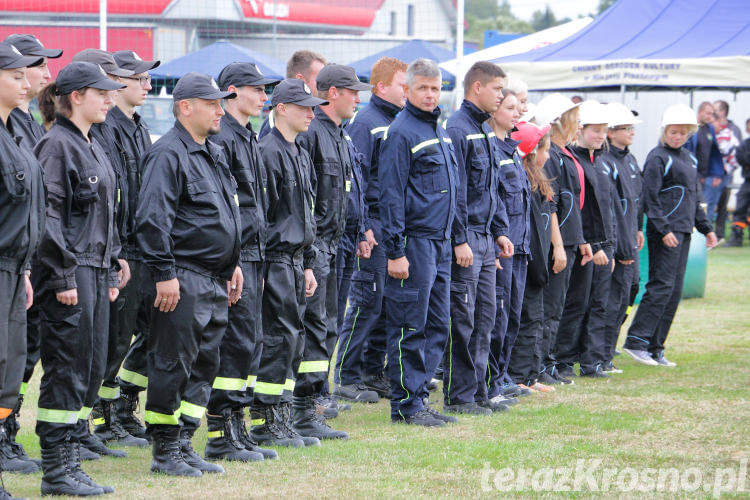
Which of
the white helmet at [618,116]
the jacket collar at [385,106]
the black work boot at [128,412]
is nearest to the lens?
the black work boot at [128,412]

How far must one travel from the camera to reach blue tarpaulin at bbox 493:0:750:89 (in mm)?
16797

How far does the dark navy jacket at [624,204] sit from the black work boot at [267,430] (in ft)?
15.5

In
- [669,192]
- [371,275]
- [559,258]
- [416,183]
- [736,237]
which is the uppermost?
[416,183]

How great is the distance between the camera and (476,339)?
8109 mm

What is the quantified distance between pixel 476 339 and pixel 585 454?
63.6 inches

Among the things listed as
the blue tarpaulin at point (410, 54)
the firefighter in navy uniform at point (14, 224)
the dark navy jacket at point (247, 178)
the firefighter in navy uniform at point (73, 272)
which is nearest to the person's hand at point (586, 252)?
the dark navy jacket at point (247, 178)

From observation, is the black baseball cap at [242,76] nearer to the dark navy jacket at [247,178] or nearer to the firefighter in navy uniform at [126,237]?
the dark navy jacket at [247,178]

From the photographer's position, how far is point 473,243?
7.86 meters

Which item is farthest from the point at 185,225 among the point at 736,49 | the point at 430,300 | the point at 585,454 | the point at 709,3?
the point at 709,3

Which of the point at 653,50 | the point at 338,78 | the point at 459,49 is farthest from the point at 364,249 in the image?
the point at 653,50

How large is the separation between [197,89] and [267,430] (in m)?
2.18

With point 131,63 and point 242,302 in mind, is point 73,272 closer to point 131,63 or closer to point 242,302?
point 242,302

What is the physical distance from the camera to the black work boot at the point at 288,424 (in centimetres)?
688

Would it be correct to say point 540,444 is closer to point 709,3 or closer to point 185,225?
point 185,225
